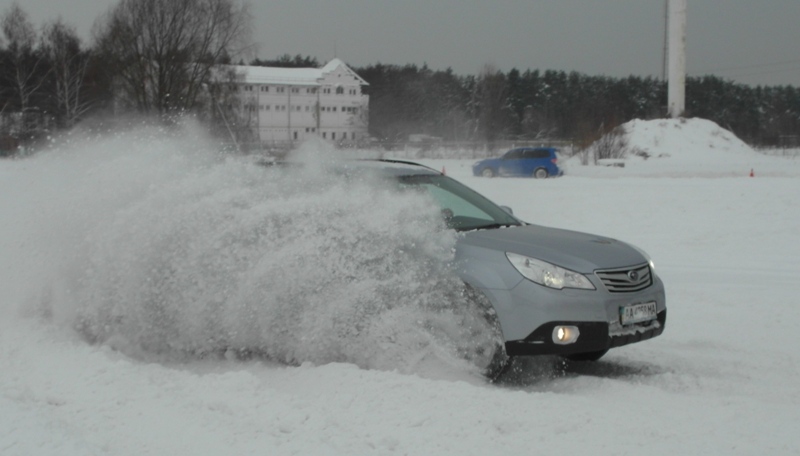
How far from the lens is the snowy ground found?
397 cm

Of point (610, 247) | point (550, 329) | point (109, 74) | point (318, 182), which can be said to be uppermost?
point (109, 74)

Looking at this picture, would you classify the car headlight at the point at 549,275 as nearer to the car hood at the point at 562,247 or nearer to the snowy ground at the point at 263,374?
the car hood at the point at 562,247

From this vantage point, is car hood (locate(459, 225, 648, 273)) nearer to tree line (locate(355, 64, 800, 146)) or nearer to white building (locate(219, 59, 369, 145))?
tree line (locate(355, 64, 800, 146))

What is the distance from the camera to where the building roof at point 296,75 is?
95500 mm

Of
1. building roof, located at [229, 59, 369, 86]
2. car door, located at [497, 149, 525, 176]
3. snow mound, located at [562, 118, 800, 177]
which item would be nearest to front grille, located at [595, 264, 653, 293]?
car door, located at [497, 149, 525, 176]

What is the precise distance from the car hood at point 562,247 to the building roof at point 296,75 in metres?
89.9

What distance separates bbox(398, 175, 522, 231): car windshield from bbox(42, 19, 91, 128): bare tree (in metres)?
51.8

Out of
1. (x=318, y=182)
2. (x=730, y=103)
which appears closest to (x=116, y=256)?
(x=318, y=182)

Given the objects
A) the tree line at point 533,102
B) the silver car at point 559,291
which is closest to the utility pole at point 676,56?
the tree line at point 533,102

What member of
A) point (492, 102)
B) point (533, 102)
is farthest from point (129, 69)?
point (533, 102)

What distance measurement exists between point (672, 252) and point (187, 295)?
27.7 feet

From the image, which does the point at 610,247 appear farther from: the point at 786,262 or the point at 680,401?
the point at 786,262

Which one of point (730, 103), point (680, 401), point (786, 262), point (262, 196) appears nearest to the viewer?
point (680, 401)

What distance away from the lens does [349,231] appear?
544 centimetres
